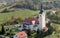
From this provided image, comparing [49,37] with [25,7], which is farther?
[25,7]

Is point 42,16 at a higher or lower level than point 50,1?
higher

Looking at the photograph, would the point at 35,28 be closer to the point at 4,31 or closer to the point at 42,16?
the point at 42,16

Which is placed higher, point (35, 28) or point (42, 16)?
point (42, 16)

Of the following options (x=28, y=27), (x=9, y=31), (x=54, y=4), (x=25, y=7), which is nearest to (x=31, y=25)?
(x=28, y=27)

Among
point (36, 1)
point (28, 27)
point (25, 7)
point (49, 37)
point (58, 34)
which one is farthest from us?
point (36, 1)

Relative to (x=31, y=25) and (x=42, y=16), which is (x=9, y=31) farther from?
(x=42, y=16)

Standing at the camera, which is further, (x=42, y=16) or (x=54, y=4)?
(x=54, y=4)

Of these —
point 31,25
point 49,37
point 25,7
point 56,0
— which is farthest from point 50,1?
point 49,37

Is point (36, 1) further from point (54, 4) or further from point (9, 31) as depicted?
point (9, 31)

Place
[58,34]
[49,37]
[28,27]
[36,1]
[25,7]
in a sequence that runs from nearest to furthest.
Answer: [49,37] → [58,34] → [28,27] → [25,7] → [36,1]
